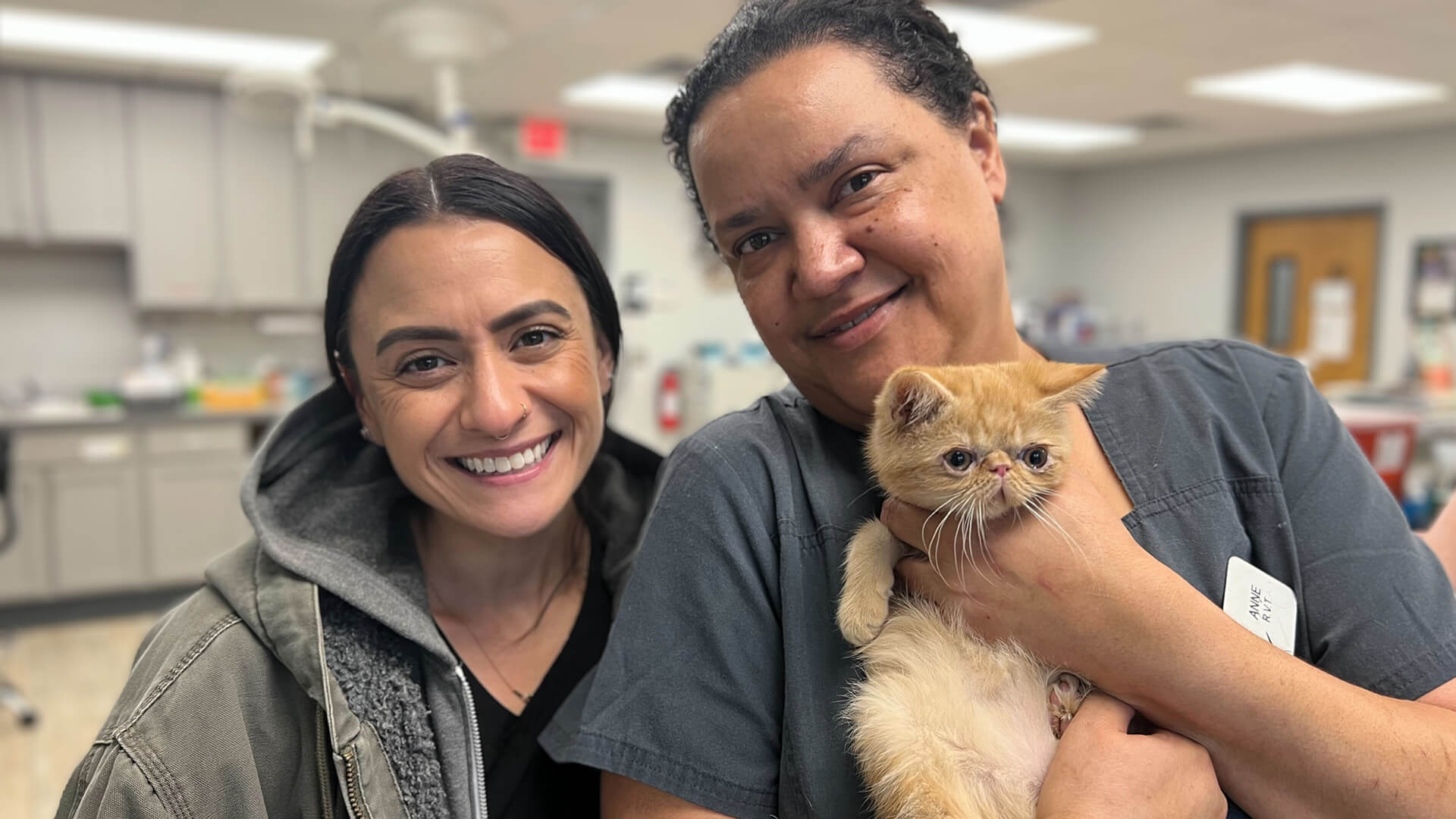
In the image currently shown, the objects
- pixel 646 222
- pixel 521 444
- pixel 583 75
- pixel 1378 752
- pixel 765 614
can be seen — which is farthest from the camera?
pixel 646 222

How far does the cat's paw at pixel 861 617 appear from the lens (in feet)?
3.10

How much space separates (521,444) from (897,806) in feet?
2.22

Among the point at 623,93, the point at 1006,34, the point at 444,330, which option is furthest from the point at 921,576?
the point at 623,93

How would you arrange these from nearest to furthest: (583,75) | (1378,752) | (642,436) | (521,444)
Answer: (1378,752), (521,444), (583,75), (642,436)

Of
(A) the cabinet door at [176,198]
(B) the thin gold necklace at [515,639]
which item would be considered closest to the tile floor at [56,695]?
(B) the thin gold necklace at [515,639]

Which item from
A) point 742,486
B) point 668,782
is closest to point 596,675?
point 668,782

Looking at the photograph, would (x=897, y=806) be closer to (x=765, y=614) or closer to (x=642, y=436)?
(x=765, y=614)

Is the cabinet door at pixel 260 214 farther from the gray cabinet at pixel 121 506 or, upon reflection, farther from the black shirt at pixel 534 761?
the black shirt at pixel 534 761

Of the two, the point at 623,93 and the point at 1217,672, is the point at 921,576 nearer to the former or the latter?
the point at 1217,672

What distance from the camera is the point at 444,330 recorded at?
122cm

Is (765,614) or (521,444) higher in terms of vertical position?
(521,444)

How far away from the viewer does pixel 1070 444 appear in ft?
3.34

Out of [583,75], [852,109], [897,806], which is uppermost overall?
[583,75]

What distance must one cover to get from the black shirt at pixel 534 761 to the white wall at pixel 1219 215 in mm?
7911
